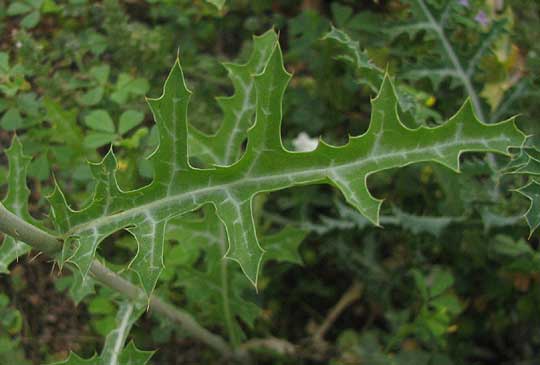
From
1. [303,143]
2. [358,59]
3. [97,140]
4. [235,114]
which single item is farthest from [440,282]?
[97,140]

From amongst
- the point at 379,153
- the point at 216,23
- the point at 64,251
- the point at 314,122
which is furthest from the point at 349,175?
the point at 216,23

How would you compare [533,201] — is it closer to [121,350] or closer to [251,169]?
[251,169]

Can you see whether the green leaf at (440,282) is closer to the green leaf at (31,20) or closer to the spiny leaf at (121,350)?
the spiny leaf at (121,350)

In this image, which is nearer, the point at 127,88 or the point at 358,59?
the point at 358,59

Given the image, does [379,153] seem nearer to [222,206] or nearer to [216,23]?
[222,206]

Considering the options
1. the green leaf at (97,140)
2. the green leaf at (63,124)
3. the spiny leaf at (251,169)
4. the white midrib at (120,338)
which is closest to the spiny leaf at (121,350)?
the white midrib at (120,338)

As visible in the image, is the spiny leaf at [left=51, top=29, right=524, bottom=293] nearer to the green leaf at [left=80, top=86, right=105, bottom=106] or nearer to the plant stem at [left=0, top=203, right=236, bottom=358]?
the plant stem at [left=0, top=203, right=236, bottom=358]
